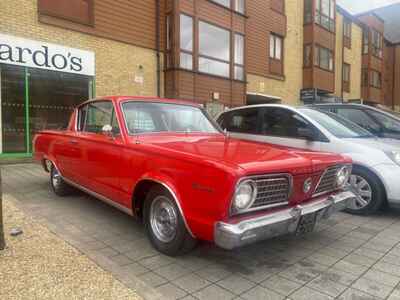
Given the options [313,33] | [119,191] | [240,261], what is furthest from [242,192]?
[313,33]

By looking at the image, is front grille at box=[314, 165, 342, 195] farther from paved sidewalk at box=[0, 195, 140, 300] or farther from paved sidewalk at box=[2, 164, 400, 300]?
paved sidewalk at box=[0, 195, 140, 300]

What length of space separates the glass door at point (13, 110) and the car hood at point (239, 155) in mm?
7092

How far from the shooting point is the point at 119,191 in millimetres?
3721

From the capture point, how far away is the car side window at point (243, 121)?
6.20 metres

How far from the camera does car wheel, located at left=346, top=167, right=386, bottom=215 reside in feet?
15.2

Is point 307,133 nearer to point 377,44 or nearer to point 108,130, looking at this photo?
point 108,130

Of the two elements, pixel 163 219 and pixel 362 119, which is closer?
pixel 163 219

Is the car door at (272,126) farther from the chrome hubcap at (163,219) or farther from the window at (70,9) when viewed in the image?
the window at (70,9)

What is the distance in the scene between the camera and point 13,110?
9.23 m

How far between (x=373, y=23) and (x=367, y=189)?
28.8 meters

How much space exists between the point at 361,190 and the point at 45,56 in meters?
8.88

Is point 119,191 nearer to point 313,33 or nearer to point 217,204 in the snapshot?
point 217,204

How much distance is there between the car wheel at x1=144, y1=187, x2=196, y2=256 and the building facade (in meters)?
7.43

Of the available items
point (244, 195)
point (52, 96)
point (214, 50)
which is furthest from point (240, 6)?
point (244, 195)
